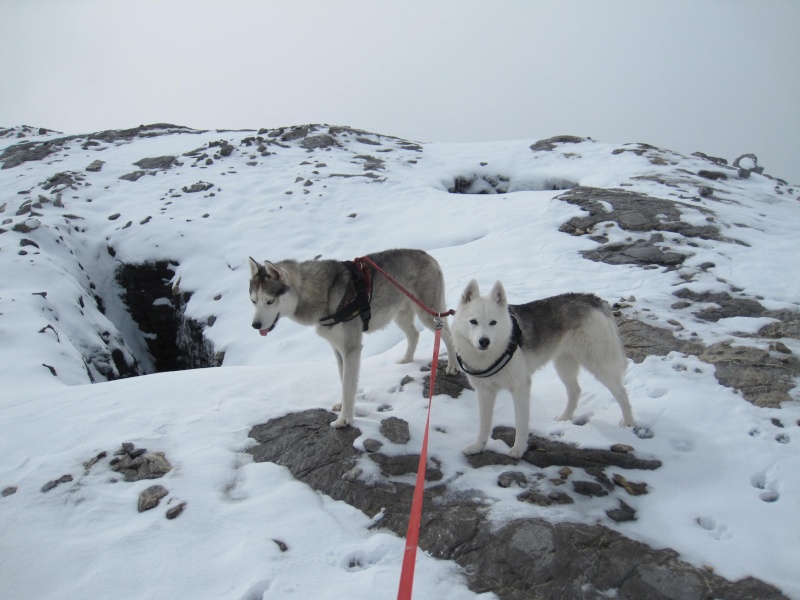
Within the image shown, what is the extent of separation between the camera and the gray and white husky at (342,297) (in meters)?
4.73

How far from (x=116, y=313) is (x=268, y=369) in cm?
980

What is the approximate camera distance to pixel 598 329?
4395 millimetres

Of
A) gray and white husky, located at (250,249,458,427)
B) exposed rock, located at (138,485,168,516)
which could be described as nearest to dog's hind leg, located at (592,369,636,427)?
gray and white husky, located at (250,249,458,427)

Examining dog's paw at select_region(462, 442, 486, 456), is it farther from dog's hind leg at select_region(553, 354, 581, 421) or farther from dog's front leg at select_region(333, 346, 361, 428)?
dog's front leg at select_region(333, 346, 361, 428)

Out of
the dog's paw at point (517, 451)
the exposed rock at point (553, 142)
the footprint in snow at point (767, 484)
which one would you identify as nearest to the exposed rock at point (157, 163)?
the exposed rock at point (553, 142)

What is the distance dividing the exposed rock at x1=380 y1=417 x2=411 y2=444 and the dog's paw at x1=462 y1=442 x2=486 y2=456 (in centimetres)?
60

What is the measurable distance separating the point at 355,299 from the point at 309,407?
1.40m

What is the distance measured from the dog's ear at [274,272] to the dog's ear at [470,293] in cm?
198

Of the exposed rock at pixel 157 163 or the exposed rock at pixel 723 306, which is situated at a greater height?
the exposed rock at pixel 157 163

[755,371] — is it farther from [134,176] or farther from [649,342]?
[134,176]

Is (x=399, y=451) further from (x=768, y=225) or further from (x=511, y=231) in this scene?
(x=768, y=225)

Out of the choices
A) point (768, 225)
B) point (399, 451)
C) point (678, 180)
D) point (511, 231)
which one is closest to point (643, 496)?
point (399, 451)

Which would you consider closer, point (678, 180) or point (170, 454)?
point (170, 454)

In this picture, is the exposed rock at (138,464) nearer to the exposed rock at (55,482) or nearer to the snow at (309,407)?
→ the snow at (309,407)
